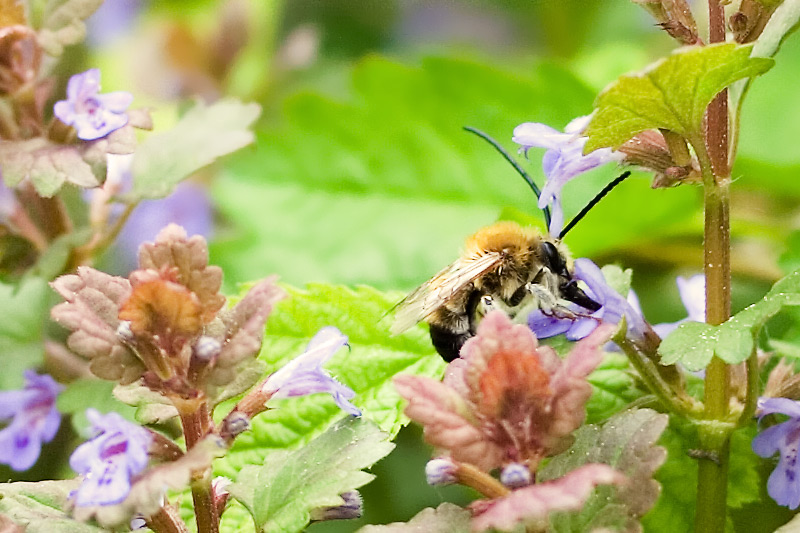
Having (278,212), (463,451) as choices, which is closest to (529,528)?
(463,451)

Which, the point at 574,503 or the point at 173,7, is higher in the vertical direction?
the point at 574,503

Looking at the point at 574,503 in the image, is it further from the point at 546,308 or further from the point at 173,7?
the point at 173,7

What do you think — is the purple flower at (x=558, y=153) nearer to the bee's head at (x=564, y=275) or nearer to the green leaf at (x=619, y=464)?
the bee's head at (x=564, y=275)

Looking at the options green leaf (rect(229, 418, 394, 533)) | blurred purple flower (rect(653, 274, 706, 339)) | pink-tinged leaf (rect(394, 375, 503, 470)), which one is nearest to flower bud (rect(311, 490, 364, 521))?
green leaf (rect(229, 418, 394, 533))

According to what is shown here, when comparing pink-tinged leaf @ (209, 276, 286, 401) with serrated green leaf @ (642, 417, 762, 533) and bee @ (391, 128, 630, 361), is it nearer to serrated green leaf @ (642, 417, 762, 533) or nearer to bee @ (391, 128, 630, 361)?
bee @ (391, 128, 630, 361)

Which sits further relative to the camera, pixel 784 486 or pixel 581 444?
pixel 784 486

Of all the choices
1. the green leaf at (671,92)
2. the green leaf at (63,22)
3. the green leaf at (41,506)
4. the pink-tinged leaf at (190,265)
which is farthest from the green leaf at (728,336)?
the green leaf at (63,22)
